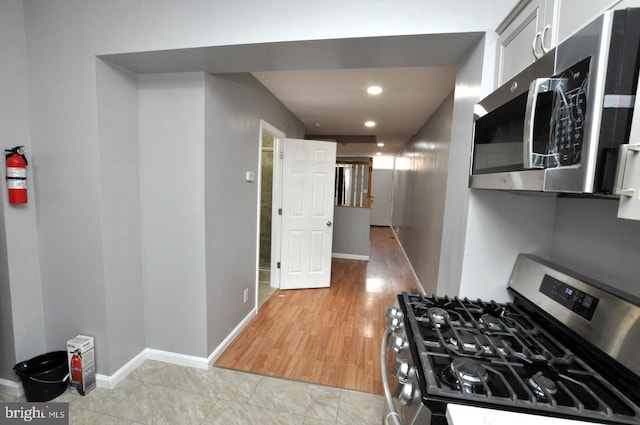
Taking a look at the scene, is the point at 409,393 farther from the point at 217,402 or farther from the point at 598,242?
the point at 217,402

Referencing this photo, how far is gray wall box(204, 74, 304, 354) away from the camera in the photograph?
6.79 ft

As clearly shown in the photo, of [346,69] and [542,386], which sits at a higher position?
[346,69]

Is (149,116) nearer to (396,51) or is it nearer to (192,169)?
(192,169)

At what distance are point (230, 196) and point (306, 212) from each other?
1463 mm

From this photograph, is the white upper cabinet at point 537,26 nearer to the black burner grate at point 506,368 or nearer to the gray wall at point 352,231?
the black burner grate at point 506,368

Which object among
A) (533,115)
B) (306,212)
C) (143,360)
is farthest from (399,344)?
(306,212)

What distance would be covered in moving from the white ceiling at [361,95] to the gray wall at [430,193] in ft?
0.77

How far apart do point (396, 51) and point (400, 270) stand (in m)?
3.90

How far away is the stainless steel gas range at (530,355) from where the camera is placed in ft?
2.30

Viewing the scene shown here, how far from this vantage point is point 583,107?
0.64 meters

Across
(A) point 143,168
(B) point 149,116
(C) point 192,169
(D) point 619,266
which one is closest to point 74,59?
(B) point 149,116

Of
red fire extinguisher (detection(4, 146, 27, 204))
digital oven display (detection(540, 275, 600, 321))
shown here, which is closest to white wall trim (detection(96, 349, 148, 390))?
red fire extinguisher (detection(4, 146, 27, 204))

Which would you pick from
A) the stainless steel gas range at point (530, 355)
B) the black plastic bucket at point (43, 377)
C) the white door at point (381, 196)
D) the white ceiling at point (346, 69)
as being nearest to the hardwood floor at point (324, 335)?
the black plastic bucket at point (43, 377)

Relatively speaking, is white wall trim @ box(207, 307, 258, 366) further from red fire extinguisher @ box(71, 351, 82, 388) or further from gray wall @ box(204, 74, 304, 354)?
red fire extinguisher @ box(71, 351, 82, 388)
